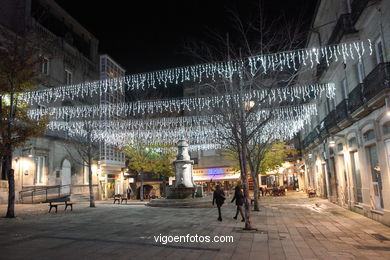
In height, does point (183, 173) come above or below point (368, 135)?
below

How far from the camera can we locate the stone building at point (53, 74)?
24.9 m

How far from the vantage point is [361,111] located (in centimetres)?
1278

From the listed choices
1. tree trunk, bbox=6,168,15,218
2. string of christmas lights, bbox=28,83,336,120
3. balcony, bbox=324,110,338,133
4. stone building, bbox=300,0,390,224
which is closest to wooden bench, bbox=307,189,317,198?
stone building, bbox=300,0,390,224

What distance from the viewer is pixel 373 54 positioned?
12445 millimetres

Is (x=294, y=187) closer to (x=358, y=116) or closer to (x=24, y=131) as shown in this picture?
(x=358, y=116)

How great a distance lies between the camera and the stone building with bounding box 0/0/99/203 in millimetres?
24859

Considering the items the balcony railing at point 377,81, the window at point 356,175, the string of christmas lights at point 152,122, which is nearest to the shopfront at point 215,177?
the string of christmas lights at point 152,122

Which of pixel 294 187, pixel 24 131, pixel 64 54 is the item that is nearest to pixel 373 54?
pixel 24 131

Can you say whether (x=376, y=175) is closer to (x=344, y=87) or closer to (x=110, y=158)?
(x=344, y=87)

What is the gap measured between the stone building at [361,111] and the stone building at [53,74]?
64.5 ft

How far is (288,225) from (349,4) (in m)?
11.2

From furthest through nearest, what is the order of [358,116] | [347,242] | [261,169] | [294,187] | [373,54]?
[294,187] → [261,169] → [358,116] → [373,54] → [347,242]

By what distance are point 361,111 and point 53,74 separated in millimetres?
27945

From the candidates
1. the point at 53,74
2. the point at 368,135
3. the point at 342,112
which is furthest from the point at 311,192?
the point at 53,74
